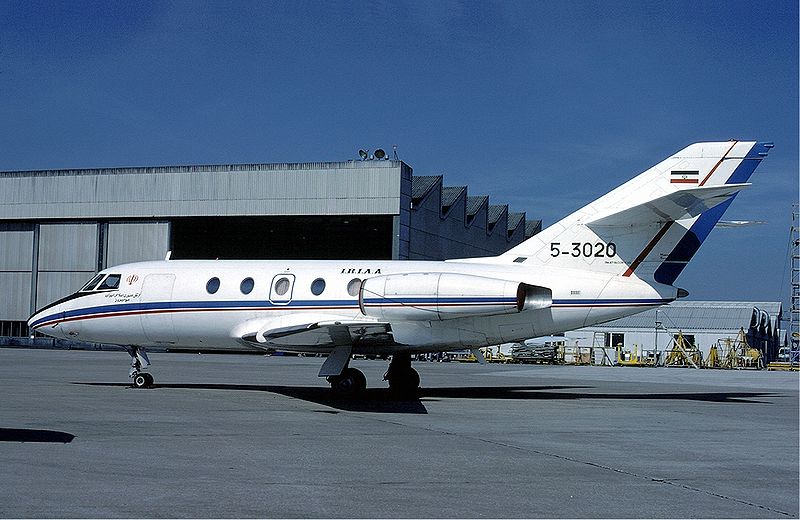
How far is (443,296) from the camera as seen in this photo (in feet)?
57.9

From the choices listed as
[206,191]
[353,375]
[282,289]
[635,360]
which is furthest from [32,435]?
[635,360]

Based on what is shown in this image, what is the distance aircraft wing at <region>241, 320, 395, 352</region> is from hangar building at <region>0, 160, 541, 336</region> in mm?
26541

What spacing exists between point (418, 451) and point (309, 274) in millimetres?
9020

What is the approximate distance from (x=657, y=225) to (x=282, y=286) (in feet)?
27.7

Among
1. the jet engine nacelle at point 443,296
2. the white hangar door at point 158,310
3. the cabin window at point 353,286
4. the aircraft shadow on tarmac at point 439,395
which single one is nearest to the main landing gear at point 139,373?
the aircraft shadow on tarmac at point 439,395

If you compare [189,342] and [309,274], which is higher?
[309,274]

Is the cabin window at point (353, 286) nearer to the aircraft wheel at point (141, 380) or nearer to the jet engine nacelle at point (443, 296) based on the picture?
the jet engine nacelle at point (443, 296)

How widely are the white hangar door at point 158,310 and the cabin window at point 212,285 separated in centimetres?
100

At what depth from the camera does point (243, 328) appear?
19.8 meters

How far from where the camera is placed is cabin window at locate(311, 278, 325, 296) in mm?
19531

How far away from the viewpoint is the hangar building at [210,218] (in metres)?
46.3

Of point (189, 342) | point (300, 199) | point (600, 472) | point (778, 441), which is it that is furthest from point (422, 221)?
point (600, 472)

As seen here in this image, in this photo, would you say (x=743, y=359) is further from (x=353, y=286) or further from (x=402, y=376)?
(x=353, y=286)

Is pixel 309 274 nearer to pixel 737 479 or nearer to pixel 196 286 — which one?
pixel 196 286
